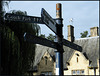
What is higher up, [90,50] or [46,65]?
[90,50]

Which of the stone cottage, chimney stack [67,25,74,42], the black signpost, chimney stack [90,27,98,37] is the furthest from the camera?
chimney stack [67,25,74,42]

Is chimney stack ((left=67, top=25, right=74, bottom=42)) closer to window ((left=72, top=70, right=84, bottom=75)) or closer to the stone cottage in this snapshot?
Result: the stone cottage

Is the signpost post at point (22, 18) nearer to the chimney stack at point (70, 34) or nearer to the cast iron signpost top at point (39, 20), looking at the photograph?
the cast iron signpost top at point (39, 20)

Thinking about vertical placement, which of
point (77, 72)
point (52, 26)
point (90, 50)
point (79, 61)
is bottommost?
point (77, 72)

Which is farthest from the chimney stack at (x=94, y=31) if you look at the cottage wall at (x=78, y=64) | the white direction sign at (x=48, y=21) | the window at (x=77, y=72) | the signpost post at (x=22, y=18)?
the signpost post at (x=22, y=18)

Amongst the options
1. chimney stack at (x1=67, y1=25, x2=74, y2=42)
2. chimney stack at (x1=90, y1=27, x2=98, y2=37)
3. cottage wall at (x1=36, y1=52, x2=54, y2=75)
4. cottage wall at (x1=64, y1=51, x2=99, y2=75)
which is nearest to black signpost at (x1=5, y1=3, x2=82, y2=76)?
cottage wall at (x1=64, y1=51, x2=99, y2=75)

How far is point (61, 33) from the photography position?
6430mm

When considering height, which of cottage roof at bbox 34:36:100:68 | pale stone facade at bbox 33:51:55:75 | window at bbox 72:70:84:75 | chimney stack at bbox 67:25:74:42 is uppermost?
chimney stack at bbox 67:25:74:42

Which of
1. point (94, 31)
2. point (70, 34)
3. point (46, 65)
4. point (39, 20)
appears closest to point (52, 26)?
point (39, 20)

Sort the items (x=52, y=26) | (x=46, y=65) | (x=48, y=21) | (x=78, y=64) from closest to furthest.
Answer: (x=48, y=21)
(x=52, y=26)
(x=78, y=64)
(x=46, y=65)

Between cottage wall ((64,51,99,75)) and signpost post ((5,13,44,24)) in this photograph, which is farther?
cottage wall ((64,51,99,75))

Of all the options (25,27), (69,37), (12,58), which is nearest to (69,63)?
(69,37)

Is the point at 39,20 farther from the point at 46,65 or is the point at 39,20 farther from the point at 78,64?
the point at 46,65

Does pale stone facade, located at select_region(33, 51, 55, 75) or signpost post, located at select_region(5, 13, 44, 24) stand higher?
signpost post, located at select_region(5, 13, 44, 24)
